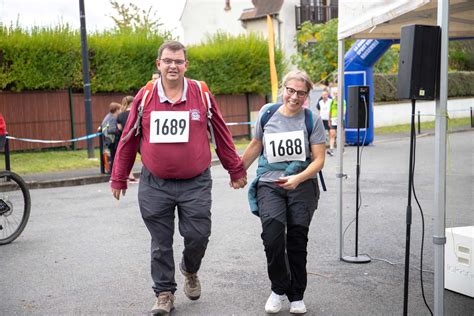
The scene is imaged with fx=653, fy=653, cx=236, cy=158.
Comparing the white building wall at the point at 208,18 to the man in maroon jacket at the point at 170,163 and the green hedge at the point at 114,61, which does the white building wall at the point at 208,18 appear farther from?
the man in maroon jacket at the point at 170,163

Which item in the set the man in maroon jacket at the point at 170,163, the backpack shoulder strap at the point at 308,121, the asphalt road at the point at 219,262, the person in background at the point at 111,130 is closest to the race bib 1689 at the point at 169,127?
the man in maroon jacket at the point at 170,163

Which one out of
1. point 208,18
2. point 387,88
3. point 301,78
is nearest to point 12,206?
point 301,78

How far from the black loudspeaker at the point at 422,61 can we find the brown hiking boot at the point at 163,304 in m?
2.29

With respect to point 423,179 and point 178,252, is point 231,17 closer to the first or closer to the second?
point 423,179

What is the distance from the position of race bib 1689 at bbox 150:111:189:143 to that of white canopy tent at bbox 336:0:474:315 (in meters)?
1.81

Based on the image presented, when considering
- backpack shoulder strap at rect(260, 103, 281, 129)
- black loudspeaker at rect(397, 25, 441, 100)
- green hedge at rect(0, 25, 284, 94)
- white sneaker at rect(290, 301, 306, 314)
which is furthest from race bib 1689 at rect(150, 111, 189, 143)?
green hedge at rect(0, 25, 284, 94)

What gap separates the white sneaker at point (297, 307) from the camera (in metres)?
4.96

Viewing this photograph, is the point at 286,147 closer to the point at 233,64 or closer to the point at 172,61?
the point at 172,61

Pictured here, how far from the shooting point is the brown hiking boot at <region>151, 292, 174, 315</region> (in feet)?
16.0

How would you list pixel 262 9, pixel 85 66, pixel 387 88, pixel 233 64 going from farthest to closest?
1. pixel 262 9
2. pixel 387 88
3. pixel 233 64
4. pixel 85 66

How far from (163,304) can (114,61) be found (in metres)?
19.0

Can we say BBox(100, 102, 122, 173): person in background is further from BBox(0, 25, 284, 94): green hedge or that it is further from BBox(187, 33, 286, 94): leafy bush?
BBox(187, 33, 286, 94): leafy bush

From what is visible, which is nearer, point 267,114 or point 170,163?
point 170,163

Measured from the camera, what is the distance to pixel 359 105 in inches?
258
